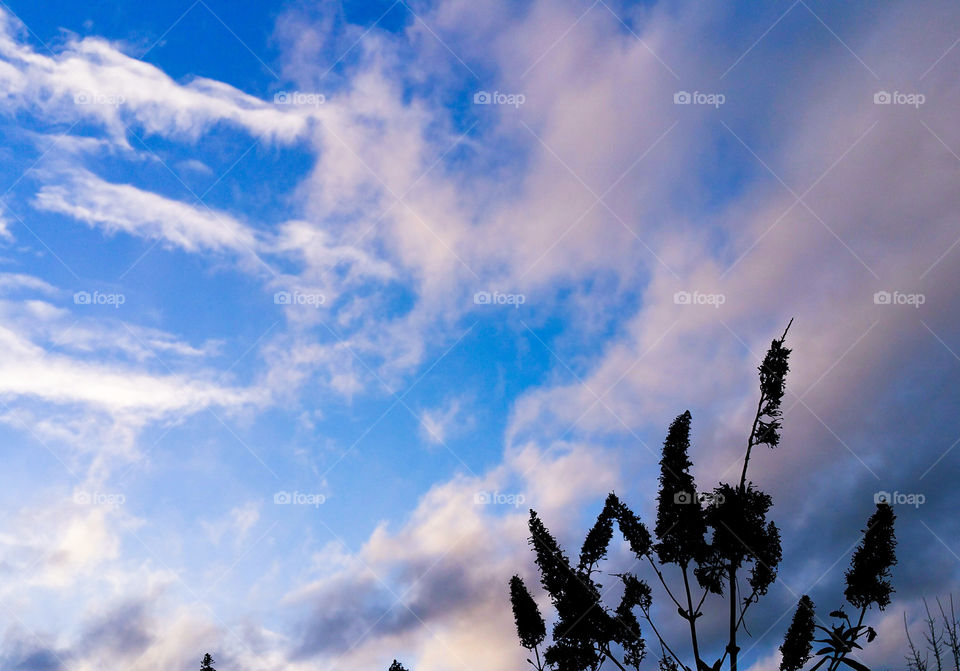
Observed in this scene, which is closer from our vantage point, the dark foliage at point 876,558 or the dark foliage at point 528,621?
the dark foliage at point 876,558

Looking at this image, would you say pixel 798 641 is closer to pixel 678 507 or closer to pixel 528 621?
pixel 678 507

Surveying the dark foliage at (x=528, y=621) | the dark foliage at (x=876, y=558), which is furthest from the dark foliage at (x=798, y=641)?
the dark foliage at (x=528, y=621)

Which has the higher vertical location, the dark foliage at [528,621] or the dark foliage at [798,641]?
the dark foliage at [528,621]

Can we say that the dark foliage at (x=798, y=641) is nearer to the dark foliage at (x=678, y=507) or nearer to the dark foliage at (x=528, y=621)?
the dark foliage at (x=678, y=507)

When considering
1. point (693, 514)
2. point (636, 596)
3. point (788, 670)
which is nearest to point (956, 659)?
point (788, 670)

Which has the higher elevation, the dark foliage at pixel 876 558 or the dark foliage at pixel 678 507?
the dark foliage at pixel 678 507

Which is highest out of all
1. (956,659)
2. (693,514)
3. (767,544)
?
(693,514)

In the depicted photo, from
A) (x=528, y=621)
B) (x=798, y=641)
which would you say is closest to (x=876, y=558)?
(x=798, y=641)

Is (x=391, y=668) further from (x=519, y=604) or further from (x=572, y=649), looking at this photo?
(x=572, y=649)

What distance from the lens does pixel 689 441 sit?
62.0 ft

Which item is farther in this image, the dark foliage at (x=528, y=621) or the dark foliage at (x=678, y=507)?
the dark foliage at (x=528, y=621)

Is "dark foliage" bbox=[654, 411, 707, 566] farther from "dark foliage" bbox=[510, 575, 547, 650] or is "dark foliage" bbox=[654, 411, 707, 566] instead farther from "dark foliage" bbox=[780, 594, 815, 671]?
"dark foliage" bbox=[510, 575, 547, 650]

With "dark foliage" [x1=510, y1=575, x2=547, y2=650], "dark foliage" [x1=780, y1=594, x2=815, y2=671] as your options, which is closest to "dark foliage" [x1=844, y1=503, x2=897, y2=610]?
"dark foliage" [x1=780, y1=594, x2=815, y2=671]

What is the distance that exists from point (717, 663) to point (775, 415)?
6042mm
